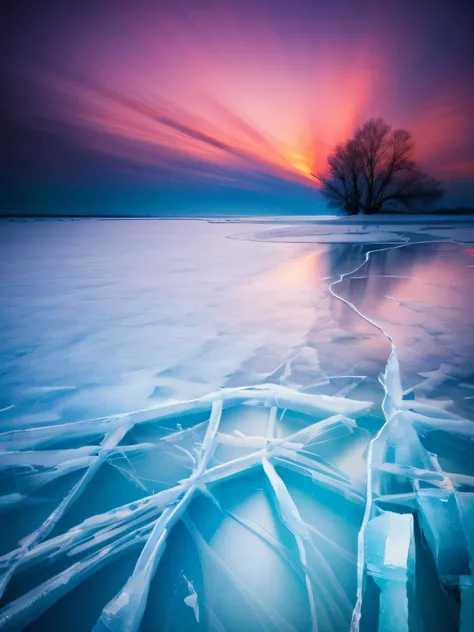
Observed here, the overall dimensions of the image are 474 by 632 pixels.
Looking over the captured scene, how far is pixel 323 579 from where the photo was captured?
784 millimetres

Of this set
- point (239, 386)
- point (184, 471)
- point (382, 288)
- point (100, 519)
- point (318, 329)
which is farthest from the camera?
point (382, 288)

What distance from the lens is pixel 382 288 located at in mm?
3500

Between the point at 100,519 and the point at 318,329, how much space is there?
6.03 ft

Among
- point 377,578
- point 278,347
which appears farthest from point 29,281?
point 377,578

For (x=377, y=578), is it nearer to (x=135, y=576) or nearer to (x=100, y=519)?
(x=135, y=576)

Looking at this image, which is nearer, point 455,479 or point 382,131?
point 455,479

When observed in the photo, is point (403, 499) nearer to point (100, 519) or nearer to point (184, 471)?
point (184, 471)

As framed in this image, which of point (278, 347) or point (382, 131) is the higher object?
point (382, 131)

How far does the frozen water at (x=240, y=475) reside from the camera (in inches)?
29.5

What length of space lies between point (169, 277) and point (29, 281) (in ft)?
6.56

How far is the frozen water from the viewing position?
749mm

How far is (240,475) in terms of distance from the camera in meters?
1.11

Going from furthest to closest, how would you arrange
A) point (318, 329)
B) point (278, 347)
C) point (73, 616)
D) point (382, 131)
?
point (382, 131) < point (318, 329) < point (278, 347) < point (73, 616)

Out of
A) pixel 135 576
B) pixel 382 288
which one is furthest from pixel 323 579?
pixel 382 288
